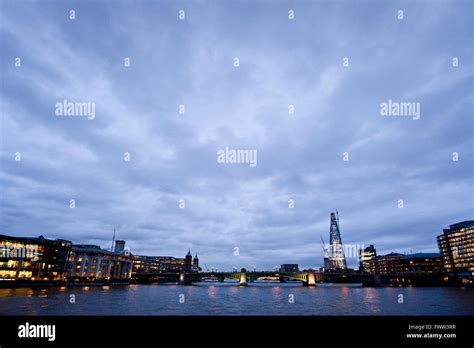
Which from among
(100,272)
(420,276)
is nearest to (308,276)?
(420,276)

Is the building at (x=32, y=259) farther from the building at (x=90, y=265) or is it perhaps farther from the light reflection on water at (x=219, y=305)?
the light reflection on water at (x=219, y=305)

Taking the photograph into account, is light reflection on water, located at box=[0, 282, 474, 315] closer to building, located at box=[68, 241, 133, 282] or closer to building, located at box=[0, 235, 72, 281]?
building, located at box=[0, 235, 72, 281]

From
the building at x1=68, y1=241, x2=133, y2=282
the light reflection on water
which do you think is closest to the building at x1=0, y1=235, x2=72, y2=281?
the building at x1=68, y1=241, x2=133, y2=282

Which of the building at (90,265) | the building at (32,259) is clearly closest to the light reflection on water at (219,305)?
the building at (32,259)

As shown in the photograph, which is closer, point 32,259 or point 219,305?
point 219,305

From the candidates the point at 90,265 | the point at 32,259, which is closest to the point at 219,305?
the point at 32,259

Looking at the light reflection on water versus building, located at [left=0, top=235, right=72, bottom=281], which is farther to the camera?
building, located at [left=0, top=235, right=72, bottom=281]

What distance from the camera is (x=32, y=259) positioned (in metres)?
137

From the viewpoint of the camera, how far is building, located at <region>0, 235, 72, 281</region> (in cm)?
12475

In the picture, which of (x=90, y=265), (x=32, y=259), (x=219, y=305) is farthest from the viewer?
(x=90, y=265)

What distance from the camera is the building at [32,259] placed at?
125 metres

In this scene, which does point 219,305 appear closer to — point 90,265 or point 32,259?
point 32,259
